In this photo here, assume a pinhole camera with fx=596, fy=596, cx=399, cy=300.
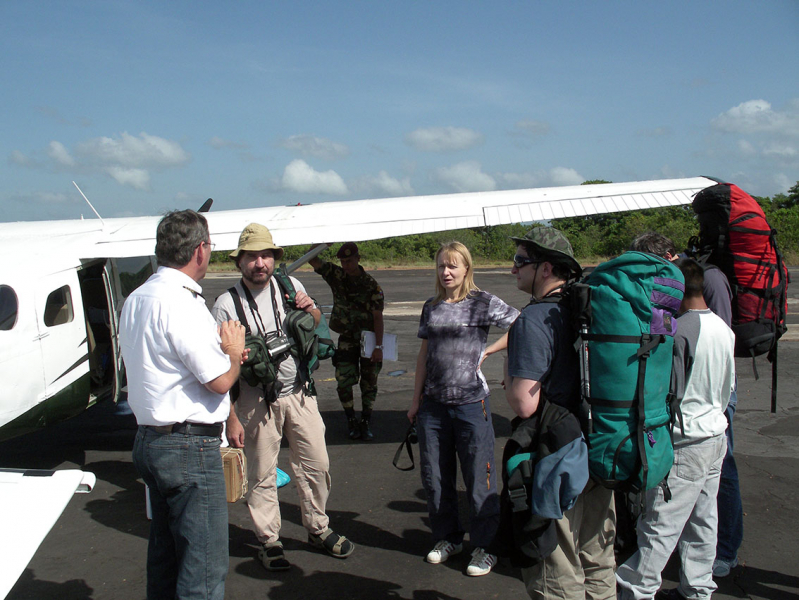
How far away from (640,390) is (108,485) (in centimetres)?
474

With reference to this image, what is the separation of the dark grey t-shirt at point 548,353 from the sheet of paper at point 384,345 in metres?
3.21

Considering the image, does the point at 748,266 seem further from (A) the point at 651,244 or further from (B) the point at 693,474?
(B) the point at 693,474

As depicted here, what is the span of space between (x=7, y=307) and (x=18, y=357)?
42 centimetres

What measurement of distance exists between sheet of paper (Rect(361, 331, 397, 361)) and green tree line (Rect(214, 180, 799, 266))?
31.3 meters

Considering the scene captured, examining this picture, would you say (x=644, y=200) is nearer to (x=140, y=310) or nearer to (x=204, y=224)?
(x=204, y=224)

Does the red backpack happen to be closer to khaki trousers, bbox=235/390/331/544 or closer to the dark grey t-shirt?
the dark grey t-shirt

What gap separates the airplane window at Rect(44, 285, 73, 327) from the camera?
5.16 metres

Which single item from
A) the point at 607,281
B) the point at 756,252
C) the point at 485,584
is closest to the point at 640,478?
the point at 607,281

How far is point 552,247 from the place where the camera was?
256 cm

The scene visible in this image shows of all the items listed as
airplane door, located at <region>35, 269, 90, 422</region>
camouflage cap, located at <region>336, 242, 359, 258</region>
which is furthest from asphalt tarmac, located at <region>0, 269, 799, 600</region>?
camouflage cap, located at <region>336, 242, 359, 258</region>

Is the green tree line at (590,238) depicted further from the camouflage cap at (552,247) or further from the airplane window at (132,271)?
the camouflage cap at (552,247)

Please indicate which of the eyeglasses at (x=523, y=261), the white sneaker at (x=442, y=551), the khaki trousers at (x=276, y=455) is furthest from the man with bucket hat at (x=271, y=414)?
the eyeglasses at (x=523, y=261)

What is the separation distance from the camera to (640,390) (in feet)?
7.55

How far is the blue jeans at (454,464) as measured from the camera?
12.0ft
